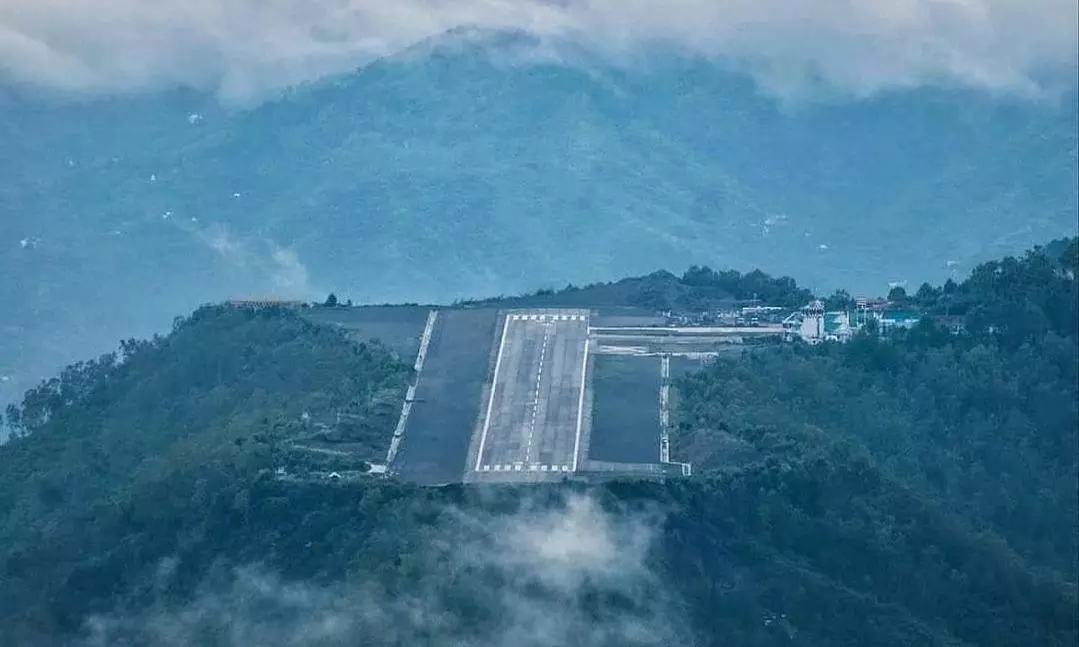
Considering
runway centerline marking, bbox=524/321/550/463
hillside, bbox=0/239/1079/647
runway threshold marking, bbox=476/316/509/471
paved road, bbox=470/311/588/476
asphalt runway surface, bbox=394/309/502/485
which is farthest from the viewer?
runway centerline marking, bbox=524/321/550/463

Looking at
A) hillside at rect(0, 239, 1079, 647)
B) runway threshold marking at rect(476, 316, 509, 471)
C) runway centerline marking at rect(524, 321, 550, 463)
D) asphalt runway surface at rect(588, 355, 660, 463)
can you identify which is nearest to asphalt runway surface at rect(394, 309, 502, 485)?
runway threshold marking at rect(476, 316, 509, 471)

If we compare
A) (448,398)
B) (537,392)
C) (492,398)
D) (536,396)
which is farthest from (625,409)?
(448,398)

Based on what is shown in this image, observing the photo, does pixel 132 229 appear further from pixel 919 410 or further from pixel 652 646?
pixel 652 646

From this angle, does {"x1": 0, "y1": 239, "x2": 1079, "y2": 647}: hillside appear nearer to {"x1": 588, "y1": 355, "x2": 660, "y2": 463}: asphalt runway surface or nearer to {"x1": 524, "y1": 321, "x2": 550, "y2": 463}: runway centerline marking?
{"x1": 588, "y1": 355, "x2": 660, "y2": 463}: asphalt runway surface

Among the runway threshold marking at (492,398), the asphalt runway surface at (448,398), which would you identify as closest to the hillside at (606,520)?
the asphalt runway surface at (448,398)

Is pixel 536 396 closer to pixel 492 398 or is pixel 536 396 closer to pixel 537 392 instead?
pixel 537 392

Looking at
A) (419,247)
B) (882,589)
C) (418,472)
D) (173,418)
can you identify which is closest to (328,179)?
(419,247)
